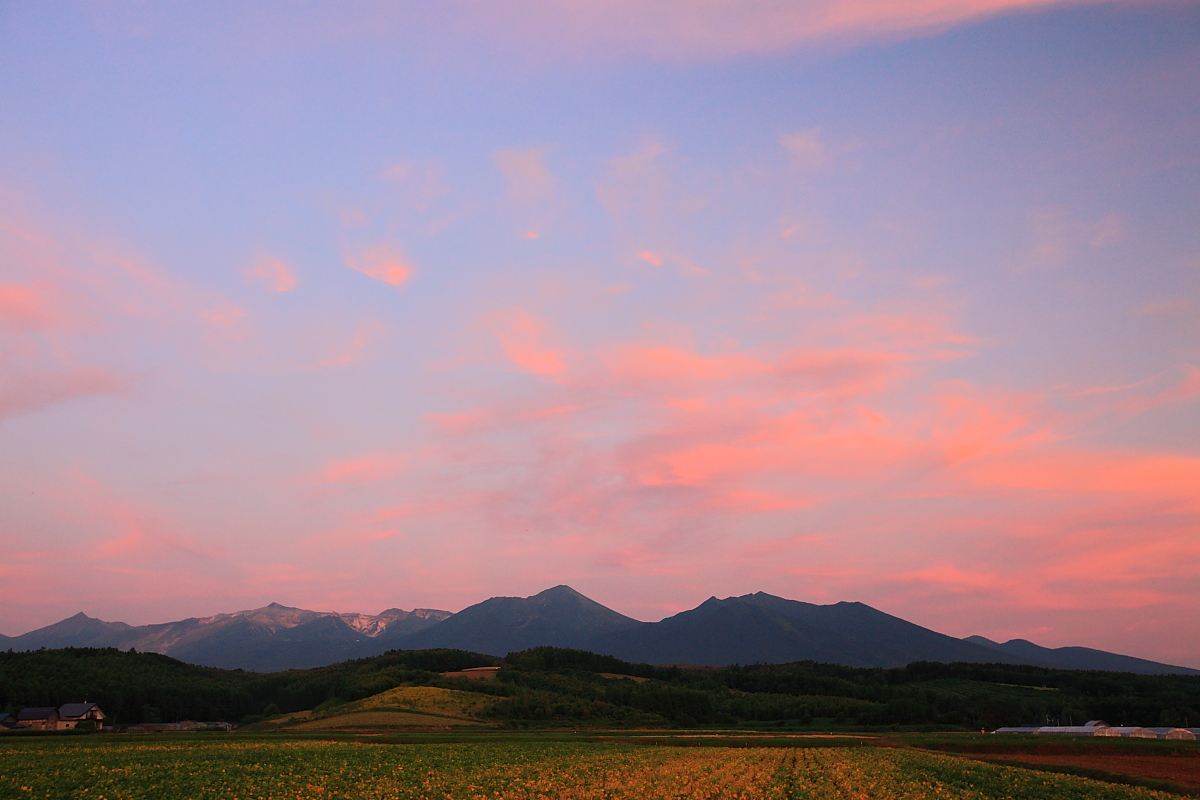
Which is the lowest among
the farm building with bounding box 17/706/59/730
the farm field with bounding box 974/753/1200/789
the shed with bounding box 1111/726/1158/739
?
the farm building with bounding box 17/706/59/730

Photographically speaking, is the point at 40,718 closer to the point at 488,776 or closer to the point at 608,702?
the point at 608,702

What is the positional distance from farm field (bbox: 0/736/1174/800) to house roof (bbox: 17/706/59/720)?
92.3 m

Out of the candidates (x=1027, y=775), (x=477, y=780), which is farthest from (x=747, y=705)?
(x=477, y=780)

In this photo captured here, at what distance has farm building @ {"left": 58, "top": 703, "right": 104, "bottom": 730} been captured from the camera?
132 m

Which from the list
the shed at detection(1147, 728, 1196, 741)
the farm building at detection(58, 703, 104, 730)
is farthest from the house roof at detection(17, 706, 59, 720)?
the shed at detection(1147, 728, 1196, 741)

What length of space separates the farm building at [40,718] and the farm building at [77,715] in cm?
92

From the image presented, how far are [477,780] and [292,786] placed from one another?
10.1m

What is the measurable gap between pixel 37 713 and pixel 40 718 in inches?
105

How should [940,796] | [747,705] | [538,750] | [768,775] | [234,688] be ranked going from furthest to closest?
[234,688] < [747,705] < [538,750] < [768,775] < [940,796]

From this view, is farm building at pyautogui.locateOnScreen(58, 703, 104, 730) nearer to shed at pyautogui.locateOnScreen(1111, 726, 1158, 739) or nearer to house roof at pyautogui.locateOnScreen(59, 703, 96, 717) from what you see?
house roof at pyautogui.locateOnScreen(59, 703, 96, 717)

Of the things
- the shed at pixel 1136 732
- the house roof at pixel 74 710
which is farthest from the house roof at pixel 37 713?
the shed at pixel 1136 732

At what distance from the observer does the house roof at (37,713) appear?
433 feet

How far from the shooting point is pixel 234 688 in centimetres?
19688

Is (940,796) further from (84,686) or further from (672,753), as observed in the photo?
(84,686)
